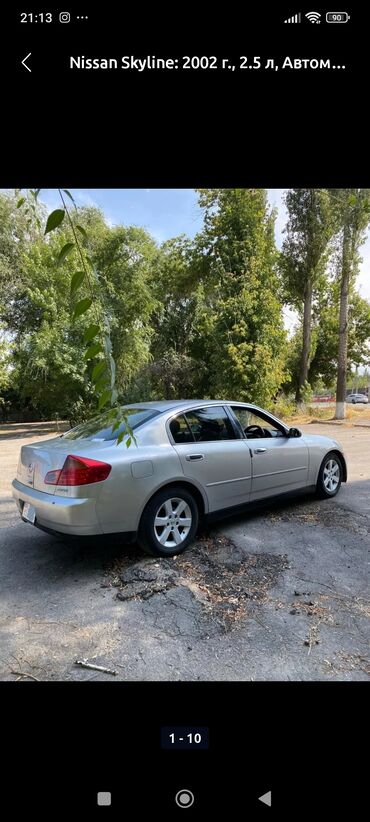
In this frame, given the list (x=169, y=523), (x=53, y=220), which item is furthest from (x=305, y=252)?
(x=53, y=220)

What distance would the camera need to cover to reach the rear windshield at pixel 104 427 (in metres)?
3.34

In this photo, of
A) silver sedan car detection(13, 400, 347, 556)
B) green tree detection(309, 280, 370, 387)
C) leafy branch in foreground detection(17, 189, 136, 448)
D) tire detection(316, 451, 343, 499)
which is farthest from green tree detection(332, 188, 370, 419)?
leafy branch in foreground detection(17, 189, 136, 448)

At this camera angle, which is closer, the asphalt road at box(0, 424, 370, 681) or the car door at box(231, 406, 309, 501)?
the asphalt road at box(0, 424, 370, 681)

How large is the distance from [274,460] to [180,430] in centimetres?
118

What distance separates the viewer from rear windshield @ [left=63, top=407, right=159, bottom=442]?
3344 millimetres

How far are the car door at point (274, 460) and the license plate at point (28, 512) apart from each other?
6.77ft

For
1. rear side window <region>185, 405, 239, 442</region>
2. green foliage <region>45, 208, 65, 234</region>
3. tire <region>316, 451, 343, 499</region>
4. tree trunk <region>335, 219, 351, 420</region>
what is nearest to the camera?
green foliage <region>45, 208, 65, 234</region>
